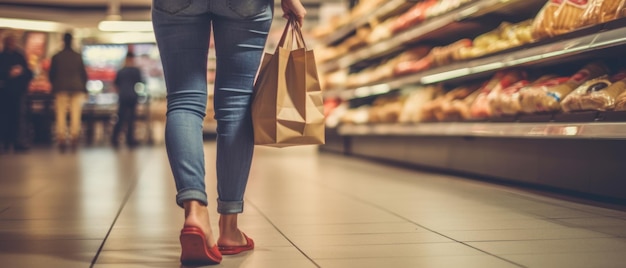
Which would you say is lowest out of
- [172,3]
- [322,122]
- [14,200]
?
[14,200]

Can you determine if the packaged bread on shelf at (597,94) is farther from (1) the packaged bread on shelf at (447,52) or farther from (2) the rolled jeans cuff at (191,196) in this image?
(2) the rolled jeans cuff at (191,196)

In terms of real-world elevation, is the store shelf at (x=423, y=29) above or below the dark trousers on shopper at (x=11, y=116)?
above

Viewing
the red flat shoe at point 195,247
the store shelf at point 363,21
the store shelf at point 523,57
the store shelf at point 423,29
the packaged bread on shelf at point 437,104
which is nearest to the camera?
the red flat shoe at point 195,247

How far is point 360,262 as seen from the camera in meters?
2.41

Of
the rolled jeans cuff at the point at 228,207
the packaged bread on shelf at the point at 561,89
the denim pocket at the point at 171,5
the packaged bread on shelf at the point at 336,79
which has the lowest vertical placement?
the rolled jeans cuff at the point at 228,207

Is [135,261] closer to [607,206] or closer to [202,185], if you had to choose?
[202,185]

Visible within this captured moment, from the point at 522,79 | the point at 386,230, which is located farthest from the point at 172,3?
the point at 522,79

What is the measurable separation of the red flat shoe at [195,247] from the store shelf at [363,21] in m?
5.45

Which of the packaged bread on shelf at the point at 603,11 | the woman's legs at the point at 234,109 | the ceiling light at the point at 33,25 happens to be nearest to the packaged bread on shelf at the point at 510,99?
the packaged bread on shelf at the point at 603,11

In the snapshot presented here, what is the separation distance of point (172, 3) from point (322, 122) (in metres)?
0.60

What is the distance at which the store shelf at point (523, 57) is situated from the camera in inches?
148

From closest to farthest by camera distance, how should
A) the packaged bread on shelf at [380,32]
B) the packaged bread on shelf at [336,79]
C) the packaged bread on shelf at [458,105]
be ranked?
the packaged bread on shelf at [458,105], the packaged bread on shelf at [380,32], the packaged bread on shelf at [336,79]

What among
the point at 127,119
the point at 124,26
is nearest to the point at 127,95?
the point at 127,119

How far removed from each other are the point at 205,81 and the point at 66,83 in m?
9.53
